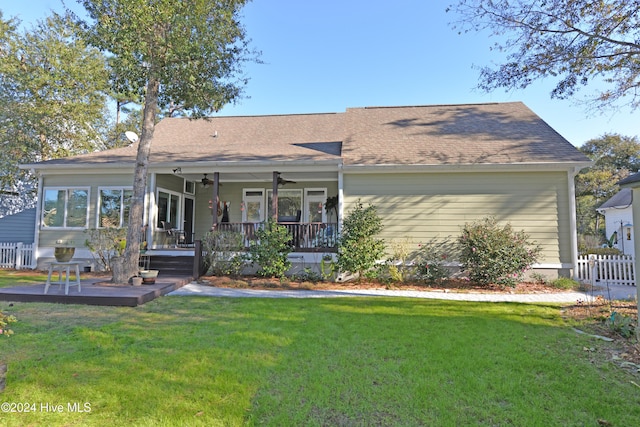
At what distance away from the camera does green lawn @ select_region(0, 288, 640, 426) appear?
254cm

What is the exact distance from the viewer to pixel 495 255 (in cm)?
825

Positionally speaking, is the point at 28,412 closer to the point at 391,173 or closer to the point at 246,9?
the point at 391,173

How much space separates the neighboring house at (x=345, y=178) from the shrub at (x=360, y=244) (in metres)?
0.66

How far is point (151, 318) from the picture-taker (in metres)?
5.20

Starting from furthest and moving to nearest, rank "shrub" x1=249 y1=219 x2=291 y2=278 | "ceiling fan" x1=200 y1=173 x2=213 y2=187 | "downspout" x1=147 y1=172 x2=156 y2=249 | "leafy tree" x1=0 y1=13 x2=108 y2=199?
"leafy tree" x1=0 y1=13 x2=108 y2=199 → "ceiling fan" x1=200 y1=173 x2=213 y2=187 → "downspout" x1=147 y1=172 x2=156 y2=249 → "shrub" x1=249 y1=219 x2=291 y2=278

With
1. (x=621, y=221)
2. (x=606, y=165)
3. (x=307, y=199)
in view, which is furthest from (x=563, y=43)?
(x=606, y=165)

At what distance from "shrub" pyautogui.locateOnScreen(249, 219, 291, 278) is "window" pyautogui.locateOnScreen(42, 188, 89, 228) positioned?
21.0ft

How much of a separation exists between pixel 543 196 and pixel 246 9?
388 inches

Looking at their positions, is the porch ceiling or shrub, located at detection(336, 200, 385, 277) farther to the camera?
the porch ceiling

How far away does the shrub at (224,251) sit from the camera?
9.28 metres

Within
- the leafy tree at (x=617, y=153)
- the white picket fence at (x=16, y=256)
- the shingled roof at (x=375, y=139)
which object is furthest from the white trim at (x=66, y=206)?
the leafy tree at (x=617, y=153)

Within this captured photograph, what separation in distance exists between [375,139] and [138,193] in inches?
290

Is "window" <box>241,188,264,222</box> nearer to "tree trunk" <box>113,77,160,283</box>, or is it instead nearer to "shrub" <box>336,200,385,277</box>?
"shrub" <box>336,200,385,277</box>

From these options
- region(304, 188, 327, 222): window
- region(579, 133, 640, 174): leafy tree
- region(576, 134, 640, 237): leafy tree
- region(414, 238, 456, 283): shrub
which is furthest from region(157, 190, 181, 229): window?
region(579, 133, 640, 174): leafy tree
